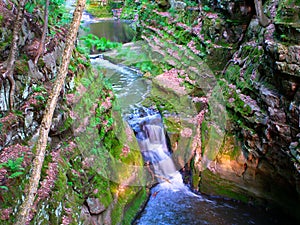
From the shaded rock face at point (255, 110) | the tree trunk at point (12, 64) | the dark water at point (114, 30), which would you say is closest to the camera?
the tree trunk at point (12, 64)

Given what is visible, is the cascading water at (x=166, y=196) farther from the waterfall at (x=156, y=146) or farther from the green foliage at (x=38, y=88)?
the green foliage at (x=38, y=88)

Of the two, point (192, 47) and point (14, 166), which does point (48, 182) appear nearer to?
point (14, 166)

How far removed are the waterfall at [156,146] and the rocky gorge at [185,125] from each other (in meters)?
0.39

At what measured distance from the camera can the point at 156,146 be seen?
10734 millimetres

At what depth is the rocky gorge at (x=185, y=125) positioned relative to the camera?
224 inches

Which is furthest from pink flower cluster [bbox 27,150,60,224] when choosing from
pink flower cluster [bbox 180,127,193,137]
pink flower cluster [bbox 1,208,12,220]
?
pink flower cluster [bbox 180,127,193,137]

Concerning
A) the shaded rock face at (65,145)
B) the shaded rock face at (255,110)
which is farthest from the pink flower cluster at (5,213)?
the shaded rock face at (255,110)

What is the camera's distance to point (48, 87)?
658cm

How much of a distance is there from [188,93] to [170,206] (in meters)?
5.13

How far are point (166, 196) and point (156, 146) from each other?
6.76 feet

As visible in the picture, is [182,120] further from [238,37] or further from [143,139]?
[238,37]

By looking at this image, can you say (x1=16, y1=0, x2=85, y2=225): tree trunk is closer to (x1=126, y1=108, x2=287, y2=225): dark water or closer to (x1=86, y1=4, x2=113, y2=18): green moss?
(x1=126, y1=108, x2=287, y2=225): dark water

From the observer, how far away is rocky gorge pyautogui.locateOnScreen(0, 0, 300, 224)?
18.7 ft

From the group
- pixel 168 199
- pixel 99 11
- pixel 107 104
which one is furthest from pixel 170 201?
pixel 99 11
